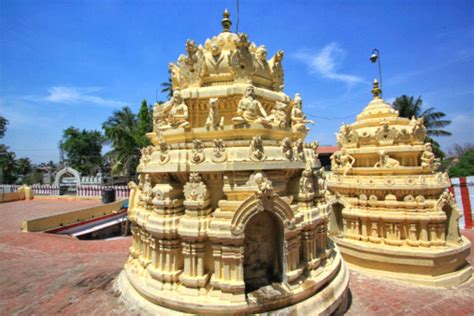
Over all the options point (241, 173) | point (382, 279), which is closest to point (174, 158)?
point (241, 173)

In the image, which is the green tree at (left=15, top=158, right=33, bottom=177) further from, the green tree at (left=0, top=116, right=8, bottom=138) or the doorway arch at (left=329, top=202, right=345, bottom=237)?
the doorway arch at (left=329, top=202, right=345, bottom=237)

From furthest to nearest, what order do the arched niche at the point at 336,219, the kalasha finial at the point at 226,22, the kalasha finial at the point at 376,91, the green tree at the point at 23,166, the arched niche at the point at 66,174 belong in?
the green tree at the point at 23,166 < the arched niche at the point at 66,174 < the kalasha finial at the point at 376,91 < the arched niche at the point at 336,219 < the kalasha finial at the point at 226,22

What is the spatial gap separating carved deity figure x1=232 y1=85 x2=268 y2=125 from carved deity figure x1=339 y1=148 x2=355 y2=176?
8744 millimetres

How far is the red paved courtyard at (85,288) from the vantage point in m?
7.95

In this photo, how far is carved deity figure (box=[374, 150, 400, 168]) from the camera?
13656mm

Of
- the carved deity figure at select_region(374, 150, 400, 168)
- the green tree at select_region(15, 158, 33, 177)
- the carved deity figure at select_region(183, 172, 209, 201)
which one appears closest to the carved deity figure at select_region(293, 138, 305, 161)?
the carved deity figure at select_region(183, 172, 209, 201)

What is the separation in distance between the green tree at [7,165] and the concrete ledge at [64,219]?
145ft

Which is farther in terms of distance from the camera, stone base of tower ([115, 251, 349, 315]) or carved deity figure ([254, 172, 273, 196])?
carved deity figure ([254, 172, 273, 196])

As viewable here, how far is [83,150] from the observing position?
56.7 metres

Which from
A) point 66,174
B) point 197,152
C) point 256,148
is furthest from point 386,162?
point 66,174

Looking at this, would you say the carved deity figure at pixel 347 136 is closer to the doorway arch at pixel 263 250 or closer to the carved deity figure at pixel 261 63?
the carved deity figure at pixel 261 63

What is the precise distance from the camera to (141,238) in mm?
8828

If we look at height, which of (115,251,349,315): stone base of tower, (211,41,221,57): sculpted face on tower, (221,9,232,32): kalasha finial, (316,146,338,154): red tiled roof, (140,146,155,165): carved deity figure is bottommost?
(115,251,349,315): stone base of tower

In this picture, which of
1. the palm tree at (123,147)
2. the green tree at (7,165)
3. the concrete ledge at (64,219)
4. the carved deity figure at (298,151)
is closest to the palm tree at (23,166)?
the green tree at (7,165)
